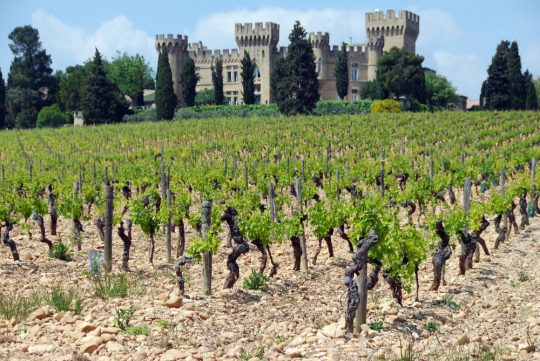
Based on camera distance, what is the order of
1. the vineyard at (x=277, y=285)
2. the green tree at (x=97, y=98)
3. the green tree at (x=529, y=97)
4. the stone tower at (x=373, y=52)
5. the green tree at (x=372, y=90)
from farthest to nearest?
the stone tower at (x=373, y=52) → the green tree at (x=372, y=90) → the green tree at (x=529, y=97) → the green tree at (x=97, y=98) → the vineyard at (x=277, y=285)

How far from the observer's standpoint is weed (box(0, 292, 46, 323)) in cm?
872

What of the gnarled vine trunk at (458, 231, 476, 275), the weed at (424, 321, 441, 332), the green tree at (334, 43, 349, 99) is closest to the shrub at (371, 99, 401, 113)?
the green tree at (334, 43, 349, 99)

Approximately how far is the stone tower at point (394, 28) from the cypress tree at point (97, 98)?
26452 millimetres

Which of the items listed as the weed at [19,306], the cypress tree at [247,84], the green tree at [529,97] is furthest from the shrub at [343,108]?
the weed at [19,306]

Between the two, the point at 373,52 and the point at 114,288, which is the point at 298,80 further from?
the point at 114,288

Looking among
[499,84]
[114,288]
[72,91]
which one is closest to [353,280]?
[114,288]

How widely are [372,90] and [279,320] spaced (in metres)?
52.7

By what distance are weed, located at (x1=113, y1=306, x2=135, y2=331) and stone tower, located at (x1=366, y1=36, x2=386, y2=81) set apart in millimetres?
61318

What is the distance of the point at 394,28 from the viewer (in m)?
69.5

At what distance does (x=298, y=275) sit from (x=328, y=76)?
57.4 meters

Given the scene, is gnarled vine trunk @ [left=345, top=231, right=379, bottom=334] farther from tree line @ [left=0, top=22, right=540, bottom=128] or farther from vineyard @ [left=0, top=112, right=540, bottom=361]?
tree line @ [left=0, top=22, right=540, bottom=128]

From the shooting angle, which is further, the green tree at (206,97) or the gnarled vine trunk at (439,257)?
the green tree at (206,97)

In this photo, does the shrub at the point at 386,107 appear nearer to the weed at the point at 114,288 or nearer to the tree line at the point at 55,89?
the tree line at the point at 55,89

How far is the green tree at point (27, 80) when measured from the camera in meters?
63.3
